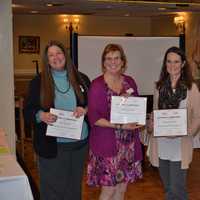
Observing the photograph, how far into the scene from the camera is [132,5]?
331 inches

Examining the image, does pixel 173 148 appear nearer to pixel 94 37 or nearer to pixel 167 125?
pixel 167 125

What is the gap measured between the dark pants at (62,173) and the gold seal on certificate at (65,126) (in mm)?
105

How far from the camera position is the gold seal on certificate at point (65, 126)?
9.08ft

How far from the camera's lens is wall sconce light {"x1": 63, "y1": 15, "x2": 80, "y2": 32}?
1169 centimetres

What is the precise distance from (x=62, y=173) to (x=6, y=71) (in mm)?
2435

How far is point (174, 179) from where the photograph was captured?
282cm

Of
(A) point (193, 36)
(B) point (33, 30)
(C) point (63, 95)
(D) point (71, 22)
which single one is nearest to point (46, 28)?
(B) point (33, 30)

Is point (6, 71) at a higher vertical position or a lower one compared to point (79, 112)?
higher

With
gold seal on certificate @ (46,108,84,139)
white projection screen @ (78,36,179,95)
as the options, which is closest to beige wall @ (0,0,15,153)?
white projection screen @ (78,36,179,95)

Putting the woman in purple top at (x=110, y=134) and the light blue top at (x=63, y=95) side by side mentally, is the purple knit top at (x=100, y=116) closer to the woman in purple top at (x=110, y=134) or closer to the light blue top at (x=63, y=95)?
the woman in purple top at (x=110, y=134)

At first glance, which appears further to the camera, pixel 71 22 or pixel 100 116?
pixel 71 22

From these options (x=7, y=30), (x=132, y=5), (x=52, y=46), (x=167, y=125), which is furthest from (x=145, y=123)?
(x=132, y=5)

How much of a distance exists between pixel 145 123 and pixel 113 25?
9.84m

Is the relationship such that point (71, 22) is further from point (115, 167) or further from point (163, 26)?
point (115, 167)
